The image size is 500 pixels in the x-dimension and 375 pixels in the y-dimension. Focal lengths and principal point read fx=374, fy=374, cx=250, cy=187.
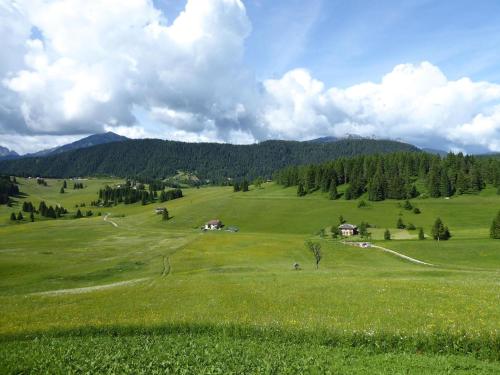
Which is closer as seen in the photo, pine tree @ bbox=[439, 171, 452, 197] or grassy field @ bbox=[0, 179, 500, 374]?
grassy field @ bbox=[0, 179, 500, 374]

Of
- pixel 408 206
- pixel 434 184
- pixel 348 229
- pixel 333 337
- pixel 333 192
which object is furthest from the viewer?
pixel 333 192

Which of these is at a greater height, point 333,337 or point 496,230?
point 333,337

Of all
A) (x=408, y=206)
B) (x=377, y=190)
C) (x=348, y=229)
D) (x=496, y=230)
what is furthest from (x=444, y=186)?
(x=496, y=230)

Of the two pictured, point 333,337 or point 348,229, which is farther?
point 348,229

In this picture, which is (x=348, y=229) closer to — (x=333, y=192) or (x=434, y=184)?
(x=333, y=192)

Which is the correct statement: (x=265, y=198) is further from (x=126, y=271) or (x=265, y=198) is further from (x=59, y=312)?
(x=59, y=312)

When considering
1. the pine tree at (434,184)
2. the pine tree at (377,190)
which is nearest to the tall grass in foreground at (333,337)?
the pine tree at (377,190)

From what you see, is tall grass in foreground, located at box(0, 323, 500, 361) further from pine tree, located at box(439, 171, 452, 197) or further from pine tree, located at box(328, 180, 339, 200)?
pine tree, located at box(439, 171, 452, 197)

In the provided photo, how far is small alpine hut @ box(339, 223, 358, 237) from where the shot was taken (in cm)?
13224

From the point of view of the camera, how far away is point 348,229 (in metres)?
133

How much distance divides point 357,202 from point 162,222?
90365 millimetres

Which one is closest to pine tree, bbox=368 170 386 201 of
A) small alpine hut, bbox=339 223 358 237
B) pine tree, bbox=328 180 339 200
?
pine tree, bbox=328 180 339 200

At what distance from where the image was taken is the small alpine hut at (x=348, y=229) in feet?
434

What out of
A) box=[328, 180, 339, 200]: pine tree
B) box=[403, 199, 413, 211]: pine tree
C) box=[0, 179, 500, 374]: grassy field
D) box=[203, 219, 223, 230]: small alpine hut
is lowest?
box=[203, 219, 223, 230]: small alpine hut
